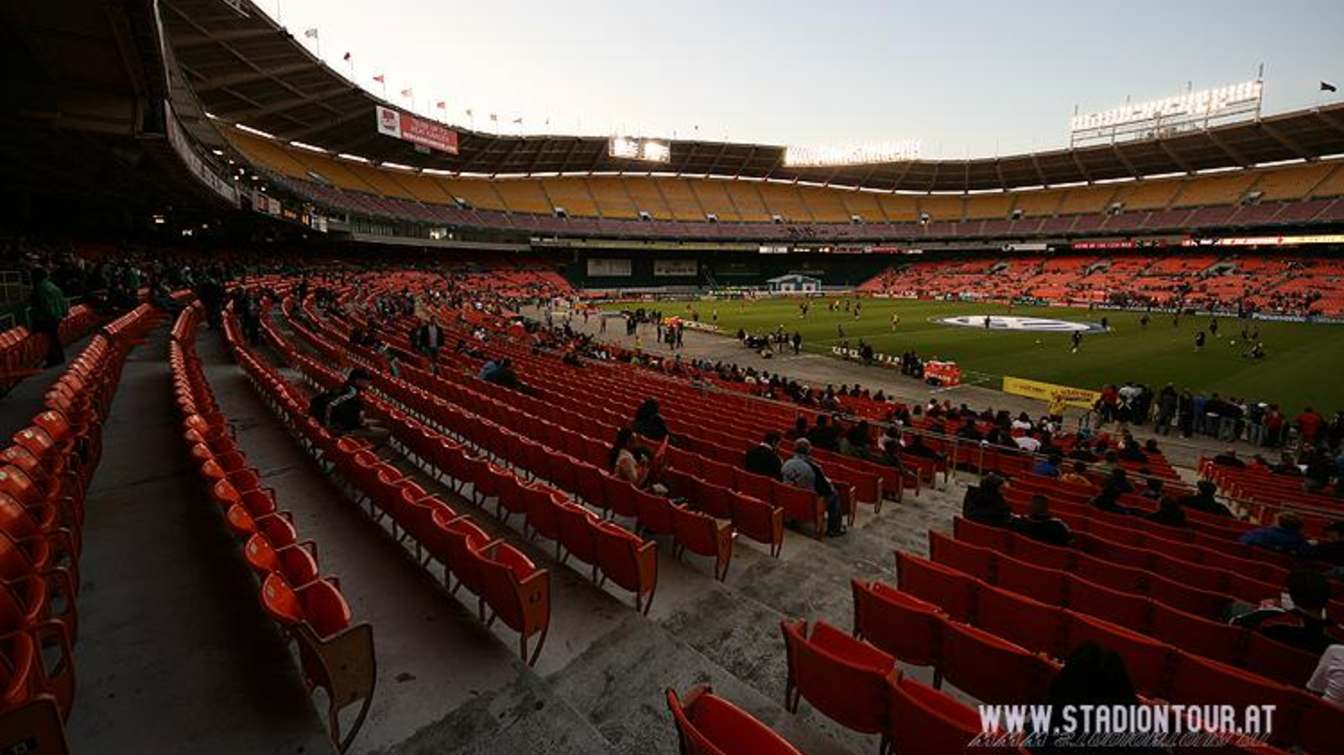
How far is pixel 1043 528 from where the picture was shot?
6320 millimetres

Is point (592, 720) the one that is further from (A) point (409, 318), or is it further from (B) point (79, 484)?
(A) point (409, 318)

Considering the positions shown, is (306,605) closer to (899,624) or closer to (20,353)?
(899,624)

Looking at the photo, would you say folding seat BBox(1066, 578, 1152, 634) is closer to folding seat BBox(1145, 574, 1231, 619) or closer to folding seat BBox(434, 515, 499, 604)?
folding seat BBox(1145, 574, 1231, 619)

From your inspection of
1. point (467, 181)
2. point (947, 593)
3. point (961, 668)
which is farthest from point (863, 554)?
point (467, 181)

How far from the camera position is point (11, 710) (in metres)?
2.44

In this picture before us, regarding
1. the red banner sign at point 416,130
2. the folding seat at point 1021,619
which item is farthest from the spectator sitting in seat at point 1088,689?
the red banner sign at point 416,130

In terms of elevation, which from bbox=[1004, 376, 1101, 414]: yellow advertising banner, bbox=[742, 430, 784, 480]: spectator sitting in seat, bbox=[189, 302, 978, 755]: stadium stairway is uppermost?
bbox=[742, 430, 784, 480]: spectator sitting in seat

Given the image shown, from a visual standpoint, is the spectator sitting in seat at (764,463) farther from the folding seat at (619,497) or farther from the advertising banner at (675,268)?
the advertising banner at (675,268)

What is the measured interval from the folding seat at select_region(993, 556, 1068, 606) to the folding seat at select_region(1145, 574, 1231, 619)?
2.82 feet

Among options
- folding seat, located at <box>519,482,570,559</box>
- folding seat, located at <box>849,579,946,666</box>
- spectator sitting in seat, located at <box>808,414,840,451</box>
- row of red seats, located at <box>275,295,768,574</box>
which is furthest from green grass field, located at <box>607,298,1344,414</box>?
folding seat, located at <box>519,482,570,559</box>

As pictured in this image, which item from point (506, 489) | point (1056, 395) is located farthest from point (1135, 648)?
point (1056, 395)

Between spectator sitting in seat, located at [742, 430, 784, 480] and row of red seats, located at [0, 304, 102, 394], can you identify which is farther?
row of red seats, located at [0, 304, 102, 394]

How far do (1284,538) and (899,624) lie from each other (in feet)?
18.3

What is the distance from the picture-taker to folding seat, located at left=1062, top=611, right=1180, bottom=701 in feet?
12.8
